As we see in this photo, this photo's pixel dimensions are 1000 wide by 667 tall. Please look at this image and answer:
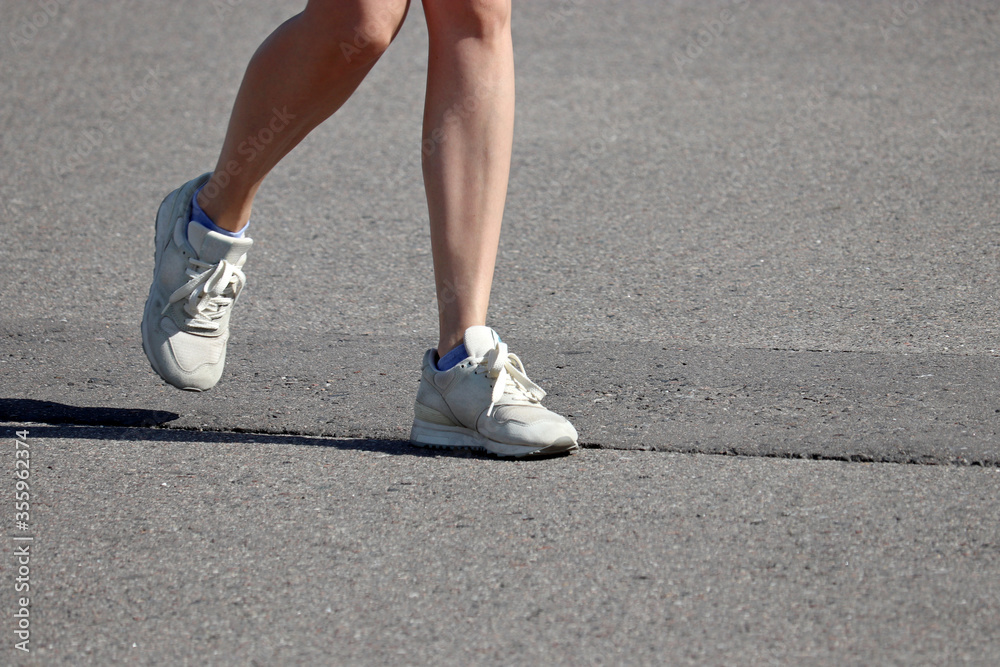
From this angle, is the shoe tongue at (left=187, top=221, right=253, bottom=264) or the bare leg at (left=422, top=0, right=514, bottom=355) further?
the shoe tongue at (left=187, top=221, right=253, bottom=264)

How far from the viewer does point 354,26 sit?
2422 mm

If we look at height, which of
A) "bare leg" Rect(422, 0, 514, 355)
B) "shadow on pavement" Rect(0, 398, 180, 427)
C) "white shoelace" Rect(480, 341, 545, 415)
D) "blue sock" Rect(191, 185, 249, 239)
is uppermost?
"bare leg" Rect(422, 0, 514, 355)

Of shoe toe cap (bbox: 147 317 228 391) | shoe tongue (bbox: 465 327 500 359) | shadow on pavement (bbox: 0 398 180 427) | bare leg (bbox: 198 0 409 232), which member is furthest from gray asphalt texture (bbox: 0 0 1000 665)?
bare leg (bbox: 198 0 409 232)

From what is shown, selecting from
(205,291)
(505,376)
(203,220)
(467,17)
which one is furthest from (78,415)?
(467,17)

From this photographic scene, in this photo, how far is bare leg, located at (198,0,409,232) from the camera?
7.99 ft

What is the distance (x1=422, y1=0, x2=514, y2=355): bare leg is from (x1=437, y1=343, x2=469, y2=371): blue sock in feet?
0.07

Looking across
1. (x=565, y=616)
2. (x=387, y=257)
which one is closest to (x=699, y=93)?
(x=387, y=257)

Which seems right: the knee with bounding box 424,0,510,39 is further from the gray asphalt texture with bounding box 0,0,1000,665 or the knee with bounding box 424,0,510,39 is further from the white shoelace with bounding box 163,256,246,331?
the gray asphalt texture with bounding box 0,0,1000,665

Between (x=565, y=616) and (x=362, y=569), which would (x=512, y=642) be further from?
(x=362, y=569)

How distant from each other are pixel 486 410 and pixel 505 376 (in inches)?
3.9

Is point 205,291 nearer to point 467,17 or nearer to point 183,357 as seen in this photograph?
point 183,357

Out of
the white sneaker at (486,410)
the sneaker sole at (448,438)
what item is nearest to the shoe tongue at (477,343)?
the white sneaker at (486,410)

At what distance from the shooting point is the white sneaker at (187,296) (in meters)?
2.63

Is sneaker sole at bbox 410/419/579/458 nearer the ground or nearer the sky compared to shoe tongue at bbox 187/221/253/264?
nearer the ground
